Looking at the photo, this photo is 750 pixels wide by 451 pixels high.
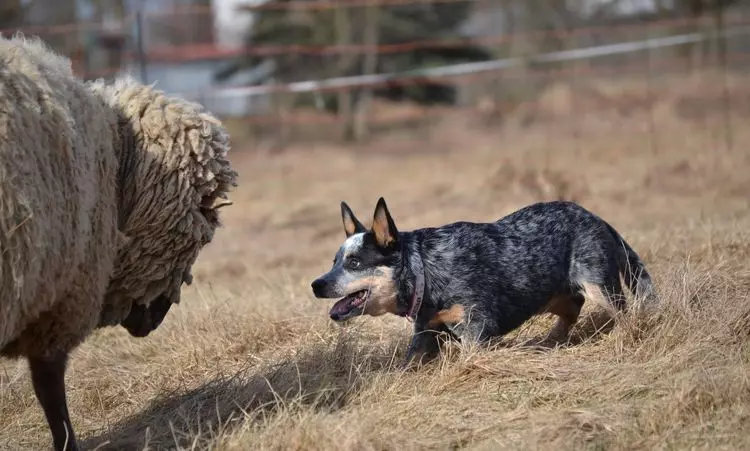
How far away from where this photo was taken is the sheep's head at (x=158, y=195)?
4754mm

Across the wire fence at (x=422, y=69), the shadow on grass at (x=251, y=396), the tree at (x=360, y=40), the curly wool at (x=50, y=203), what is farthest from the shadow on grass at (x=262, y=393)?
the tree at (x=360, y=40)

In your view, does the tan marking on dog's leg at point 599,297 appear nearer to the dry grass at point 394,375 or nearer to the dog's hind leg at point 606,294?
the dog's hind leg at point 606,294

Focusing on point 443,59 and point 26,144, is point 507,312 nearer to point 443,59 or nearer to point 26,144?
point 26,144

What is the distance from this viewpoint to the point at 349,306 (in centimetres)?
483

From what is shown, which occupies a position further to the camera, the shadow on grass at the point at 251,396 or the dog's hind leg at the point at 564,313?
the dog's hind leg at the point at 564,313

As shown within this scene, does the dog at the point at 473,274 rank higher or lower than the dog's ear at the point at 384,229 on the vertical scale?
lower

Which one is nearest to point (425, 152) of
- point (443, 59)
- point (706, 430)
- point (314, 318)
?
point (443, 59)

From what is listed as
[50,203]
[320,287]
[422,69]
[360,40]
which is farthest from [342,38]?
[50,203]

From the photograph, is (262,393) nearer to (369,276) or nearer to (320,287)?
(320,287)

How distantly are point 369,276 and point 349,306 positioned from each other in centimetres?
18

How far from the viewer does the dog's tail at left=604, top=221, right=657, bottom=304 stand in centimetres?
514

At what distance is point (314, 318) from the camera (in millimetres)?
5926

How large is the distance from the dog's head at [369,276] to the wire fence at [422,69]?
9.12 meters

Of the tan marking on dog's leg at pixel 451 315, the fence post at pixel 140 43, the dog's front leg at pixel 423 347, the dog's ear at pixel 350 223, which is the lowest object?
the dog's front leg at pixel 423 347
